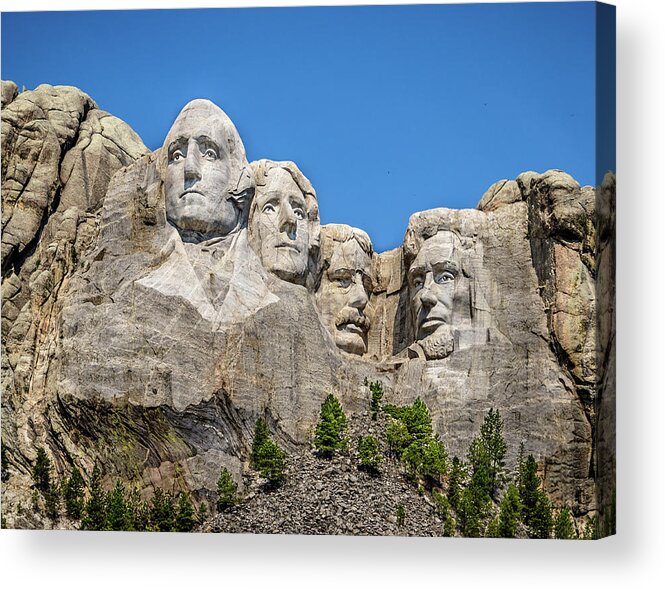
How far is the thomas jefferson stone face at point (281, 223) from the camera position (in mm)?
19125

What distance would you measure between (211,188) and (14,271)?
2.21 metres

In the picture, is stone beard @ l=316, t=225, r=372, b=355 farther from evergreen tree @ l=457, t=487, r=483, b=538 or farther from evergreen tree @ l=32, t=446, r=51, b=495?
evergreen tree @ l=32, t=446, r=51, b=495

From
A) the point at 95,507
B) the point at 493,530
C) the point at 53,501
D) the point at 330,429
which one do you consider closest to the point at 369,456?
the point at 330,429

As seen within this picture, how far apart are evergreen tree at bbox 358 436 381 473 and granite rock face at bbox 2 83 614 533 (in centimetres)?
56

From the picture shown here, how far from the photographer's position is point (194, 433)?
59.9 ft

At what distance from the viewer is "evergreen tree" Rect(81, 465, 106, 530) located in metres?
18.4

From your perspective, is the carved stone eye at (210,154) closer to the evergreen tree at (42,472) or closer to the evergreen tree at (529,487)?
the evergreen tree at (42,472)

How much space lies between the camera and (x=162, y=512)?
18250mm

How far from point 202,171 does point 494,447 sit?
397 centimetres

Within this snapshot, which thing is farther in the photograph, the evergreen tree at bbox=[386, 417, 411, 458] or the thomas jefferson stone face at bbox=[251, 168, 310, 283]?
the thomas jefferson stone face at bbox=[251, 168, 310, 283]

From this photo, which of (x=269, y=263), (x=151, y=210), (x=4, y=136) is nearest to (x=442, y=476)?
(x=269, y=263)

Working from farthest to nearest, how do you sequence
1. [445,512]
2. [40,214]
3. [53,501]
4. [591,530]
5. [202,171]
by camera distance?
[40,214] < [202,171] < [53,501] < [445,512] < [591,530]

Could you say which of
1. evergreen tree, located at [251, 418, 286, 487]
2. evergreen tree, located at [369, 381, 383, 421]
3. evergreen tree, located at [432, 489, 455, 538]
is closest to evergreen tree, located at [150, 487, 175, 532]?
evergreen tree, located at [251, 418, 286, 487]

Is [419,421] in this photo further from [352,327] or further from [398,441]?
[352,327]
